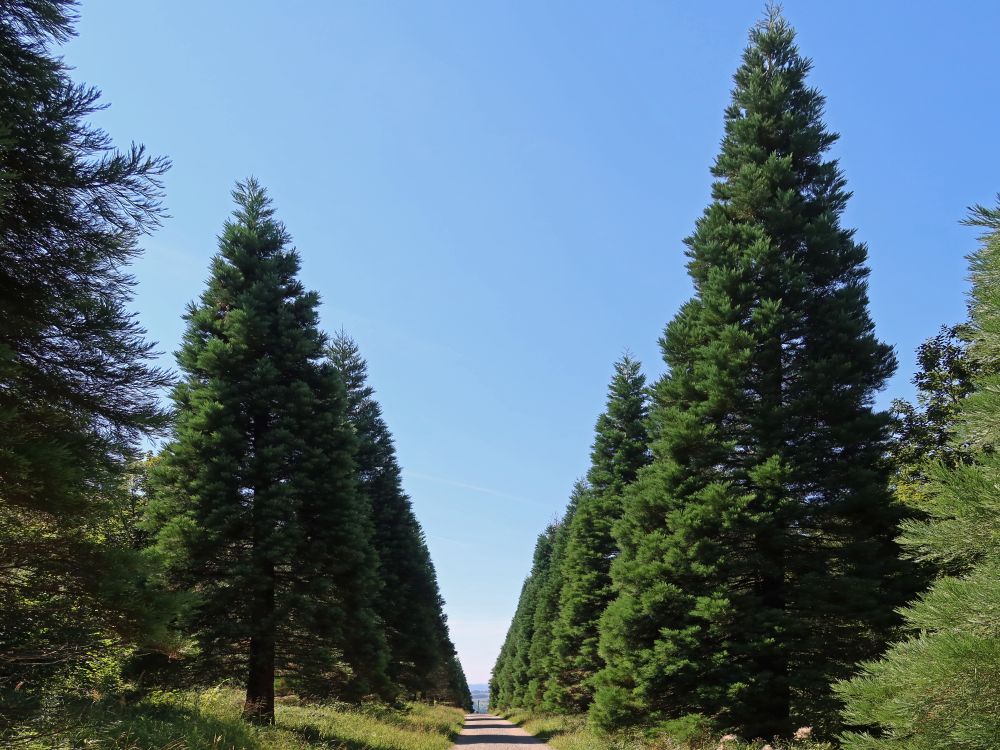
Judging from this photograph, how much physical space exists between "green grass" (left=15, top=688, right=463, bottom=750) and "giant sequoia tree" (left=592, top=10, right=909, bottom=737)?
6435 mm

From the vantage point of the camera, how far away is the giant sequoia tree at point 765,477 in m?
12.6

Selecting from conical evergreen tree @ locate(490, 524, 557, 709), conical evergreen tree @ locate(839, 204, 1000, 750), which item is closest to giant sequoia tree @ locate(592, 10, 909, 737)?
conical evergreen tree @ locate(839, 204, 1000, 750)

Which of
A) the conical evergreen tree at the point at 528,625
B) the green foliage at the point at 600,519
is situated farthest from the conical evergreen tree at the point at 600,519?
the conical evergreen tree at the point at 528,625

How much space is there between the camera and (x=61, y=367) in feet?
24.7

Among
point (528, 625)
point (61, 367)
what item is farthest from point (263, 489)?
point (528, 625)

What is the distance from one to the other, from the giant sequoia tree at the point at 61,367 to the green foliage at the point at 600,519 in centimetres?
2113

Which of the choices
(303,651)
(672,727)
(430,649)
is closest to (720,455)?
(672,727)

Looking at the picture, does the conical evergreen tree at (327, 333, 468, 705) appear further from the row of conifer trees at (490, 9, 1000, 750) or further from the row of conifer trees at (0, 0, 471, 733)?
the row of conifer trees at (490, 9, 1000, 750)

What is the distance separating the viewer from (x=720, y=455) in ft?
46.6

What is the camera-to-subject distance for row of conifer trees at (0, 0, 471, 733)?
22.2 ft

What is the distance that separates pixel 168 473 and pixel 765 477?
14431 mm

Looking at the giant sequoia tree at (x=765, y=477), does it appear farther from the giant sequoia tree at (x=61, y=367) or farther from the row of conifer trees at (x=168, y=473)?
the giant sequoia tree at (x=61, y=367)

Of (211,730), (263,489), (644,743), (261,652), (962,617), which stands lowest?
(644,743)

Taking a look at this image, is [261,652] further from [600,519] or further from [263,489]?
[600,519]
